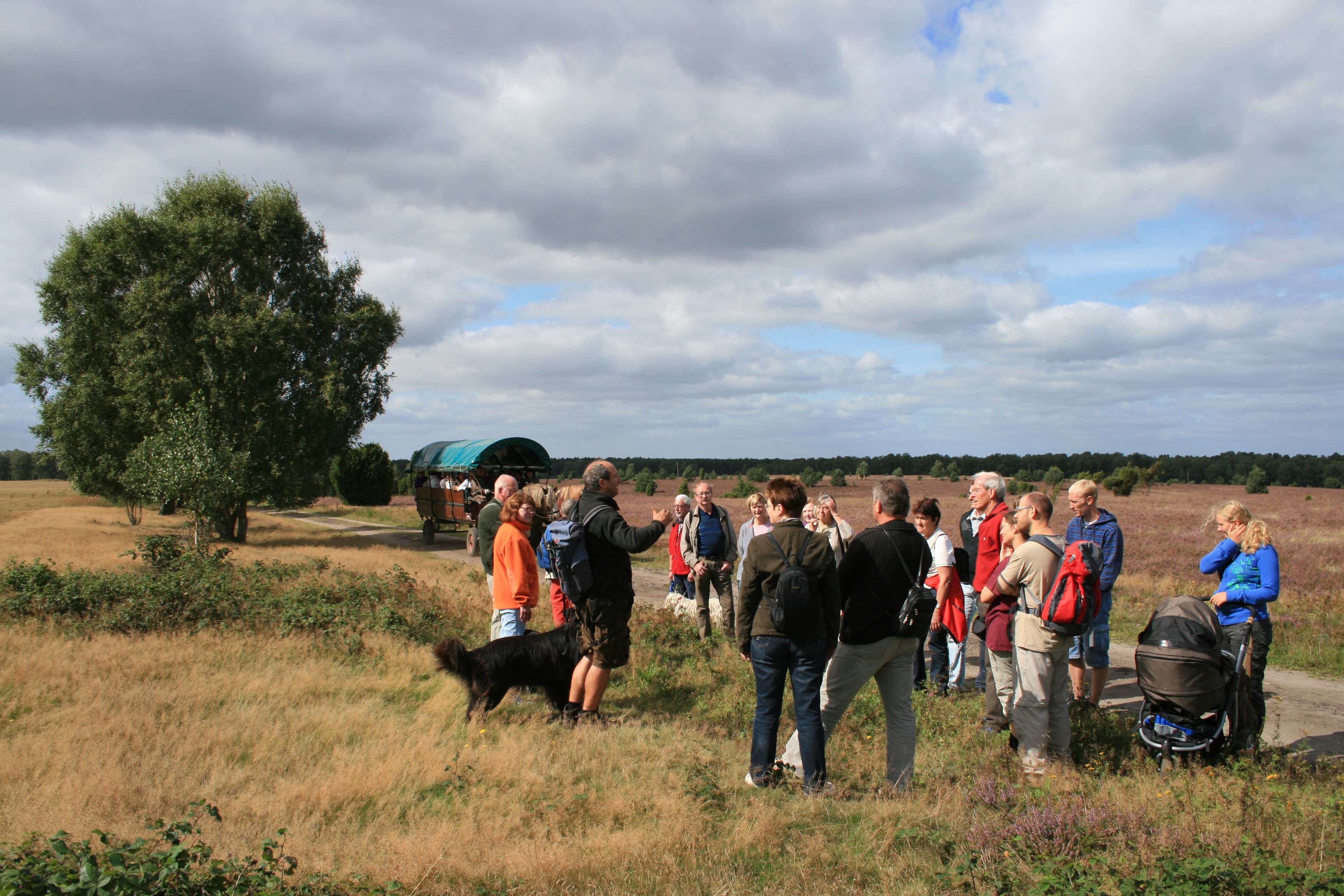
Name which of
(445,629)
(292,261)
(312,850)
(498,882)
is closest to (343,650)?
(445,629)

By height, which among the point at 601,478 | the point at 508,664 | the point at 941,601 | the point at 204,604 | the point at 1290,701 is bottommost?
the point at 1290,701

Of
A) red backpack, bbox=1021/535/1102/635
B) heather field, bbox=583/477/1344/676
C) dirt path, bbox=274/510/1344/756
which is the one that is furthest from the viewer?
heather field, bbox=583/477/1344/676

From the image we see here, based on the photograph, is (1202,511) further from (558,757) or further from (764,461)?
(764,461)

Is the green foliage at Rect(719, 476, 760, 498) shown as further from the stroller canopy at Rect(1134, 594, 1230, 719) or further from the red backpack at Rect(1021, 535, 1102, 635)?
the red backpack at Rect(1021, 535, 1102, 635)

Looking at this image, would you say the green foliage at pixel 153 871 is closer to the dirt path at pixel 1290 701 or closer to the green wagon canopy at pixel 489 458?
the dirt path at pixel 1290 701

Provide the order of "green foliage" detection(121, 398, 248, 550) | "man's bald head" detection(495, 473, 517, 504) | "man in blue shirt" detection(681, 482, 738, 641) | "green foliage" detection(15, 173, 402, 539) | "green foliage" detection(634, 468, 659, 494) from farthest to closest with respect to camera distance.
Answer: "green foliage" detection(634, 468, 659, 494) < "green foliage" detection(15, 173, 402, 539) < "green foliage" detection(121, 398, 248, 550) < "man in blue shirt" detection(681, 482, 738, 641) < "man's bald head" detection(495, 473, 517, 504)

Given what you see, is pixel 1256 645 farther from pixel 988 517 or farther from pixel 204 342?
pixel 204 342

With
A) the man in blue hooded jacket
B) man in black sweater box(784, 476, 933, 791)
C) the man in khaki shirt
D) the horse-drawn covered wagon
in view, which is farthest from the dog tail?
the horse-drawn covered wagon

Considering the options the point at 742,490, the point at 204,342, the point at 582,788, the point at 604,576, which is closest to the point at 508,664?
the point at 604,576

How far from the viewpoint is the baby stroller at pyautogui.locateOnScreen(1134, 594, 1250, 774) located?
4691 millimetres

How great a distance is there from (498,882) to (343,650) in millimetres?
5548

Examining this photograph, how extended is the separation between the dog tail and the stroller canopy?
4713 mm

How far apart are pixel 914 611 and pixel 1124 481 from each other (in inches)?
1828

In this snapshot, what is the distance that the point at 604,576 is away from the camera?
5332mm
